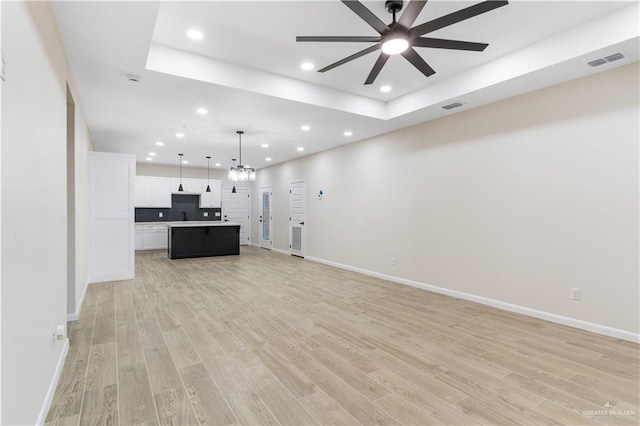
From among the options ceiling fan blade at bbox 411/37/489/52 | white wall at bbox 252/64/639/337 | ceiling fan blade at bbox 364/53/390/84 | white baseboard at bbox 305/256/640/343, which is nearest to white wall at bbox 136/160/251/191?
white wall at bbox 252/64/639/337

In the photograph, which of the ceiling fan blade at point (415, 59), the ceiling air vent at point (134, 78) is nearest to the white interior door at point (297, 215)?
the ceiling air vent at point (134, 78)

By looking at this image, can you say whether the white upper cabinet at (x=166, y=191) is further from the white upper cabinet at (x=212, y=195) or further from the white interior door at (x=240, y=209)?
the white interior door at (x=240, y=209)

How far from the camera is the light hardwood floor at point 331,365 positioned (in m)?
2.03

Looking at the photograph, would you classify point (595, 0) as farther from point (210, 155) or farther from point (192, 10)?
point (210, 155)

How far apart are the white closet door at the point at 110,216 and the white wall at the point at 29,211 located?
10.8 feet

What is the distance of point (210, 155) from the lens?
855 cm

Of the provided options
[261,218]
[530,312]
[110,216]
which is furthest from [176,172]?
[530,312]

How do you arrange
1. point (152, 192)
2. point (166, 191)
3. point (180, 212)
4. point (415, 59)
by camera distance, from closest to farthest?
1. point (415, 59)
2. point (152, 192)
3. point (166, 191)
4. point (180, 212)

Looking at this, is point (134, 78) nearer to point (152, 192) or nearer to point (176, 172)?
point (152, 192)

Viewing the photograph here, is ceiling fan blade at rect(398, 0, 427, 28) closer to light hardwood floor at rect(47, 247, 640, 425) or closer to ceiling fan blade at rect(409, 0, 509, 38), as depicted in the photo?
ceiling fan blade at rect(409, 0, 509, 38)

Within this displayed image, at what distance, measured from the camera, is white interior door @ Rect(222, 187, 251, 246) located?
11211 mm

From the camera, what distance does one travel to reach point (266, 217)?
10.6 m

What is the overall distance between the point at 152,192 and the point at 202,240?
2.96 m

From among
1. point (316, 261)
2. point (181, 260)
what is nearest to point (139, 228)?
point (181, 260)
